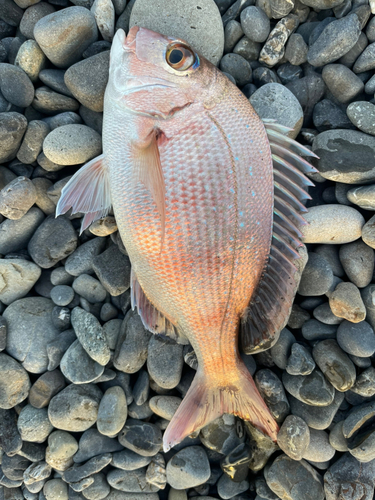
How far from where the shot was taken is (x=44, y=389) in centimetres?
208

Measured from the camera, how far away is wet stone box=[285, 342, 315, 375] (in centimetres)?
195

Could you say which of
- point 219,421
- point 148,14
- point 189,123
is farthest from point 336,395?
point 148,14

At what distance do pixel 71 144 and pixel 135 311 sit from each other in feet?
3.68

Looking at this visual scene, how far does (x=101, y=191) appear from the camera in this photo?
188 cm

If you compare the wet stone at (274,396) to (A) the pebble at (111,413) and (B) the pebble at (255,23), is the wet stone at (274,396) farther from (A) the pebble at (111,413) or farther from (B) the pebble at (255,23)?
(B) the pebble at (255,23)

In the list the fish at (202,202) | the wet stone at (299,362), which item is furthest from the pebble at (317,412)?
the fish at (202,202)

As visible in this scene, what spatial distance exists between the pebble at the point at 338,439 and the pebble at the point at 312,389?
9.3 inches

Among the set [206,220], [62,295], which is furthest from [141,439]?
[206,220]

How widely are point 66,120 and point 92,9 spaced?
0.71m

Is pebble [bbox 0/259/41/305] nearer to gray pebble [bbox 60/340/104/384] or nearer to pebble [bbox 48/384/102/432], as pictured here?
gray pebble [bbox 60/340/104/384]

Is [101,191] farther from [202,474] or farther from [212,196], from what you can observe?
[202,474]

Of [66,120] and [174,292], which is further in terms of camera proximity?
[66,120]

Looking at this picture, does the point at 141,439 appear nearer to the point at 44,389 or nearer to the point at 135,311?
the point at 44,389

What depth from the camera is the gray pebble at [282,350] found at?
2049mm
